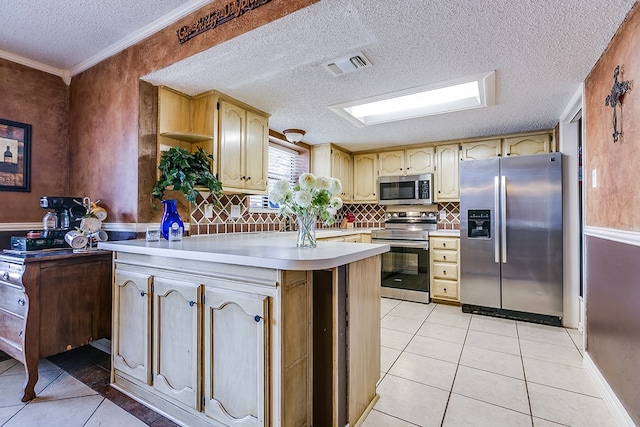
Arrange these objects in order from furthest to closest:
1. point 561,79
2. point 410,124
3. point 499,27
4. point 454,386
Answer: point 410,124 < point 561,79 < point 454,386 < point 499,27

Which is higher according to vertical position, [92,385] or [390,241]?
[390,241]

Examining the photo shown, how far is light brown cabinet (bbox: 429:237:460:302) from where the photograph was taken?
376cm

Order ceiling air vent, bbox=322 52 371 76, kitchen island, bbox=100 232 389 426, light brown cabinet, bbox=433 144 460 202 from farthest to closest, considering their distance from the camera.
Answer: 1. light brown cabinet, bbox=433 144 460 202
2. ceiling air vent, bbox=322 52 371 76
3. kitchen island, bbox=100 232 389 426

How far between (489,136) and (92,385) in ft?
15.0

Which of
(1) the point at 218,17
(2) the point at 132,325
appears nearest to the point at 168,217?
(2) the point at 132,325

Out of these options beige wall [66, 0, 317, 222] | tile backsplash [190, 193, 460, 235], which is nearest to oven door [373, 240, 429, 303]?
tile backsplash [190, 193, 460, 235]

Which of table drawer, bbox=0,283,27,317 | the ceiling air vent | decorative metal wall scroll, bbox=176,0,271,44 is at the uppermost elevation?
decorative metal wall scroll, bbox=176,0,271,44

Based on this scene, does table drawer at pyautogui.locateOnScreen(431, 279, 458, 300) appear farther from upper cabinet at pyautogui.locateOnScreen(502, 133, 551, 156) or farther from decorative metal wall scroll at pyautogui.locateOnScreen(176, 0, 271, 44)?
decorative metal wall scroll at pyautogui.locateOnScreen(176, 0, 271, 44)

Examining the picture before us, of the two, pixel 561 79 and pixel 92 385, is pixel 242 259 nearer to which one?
pixel 92 385

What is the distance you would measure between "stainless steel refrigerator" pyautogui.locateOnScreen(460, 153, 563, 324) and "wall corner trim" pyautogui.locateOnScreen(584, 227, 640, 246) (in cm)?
104

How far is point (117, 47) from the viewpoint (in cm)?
236

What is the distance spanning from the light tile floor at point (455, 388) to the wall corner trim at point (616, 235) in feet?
3.14

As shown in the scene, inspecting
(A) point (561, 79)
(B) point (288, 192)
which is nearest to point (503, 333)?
(A) point (561, 79)

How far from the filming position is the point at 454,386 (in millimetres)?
1975
